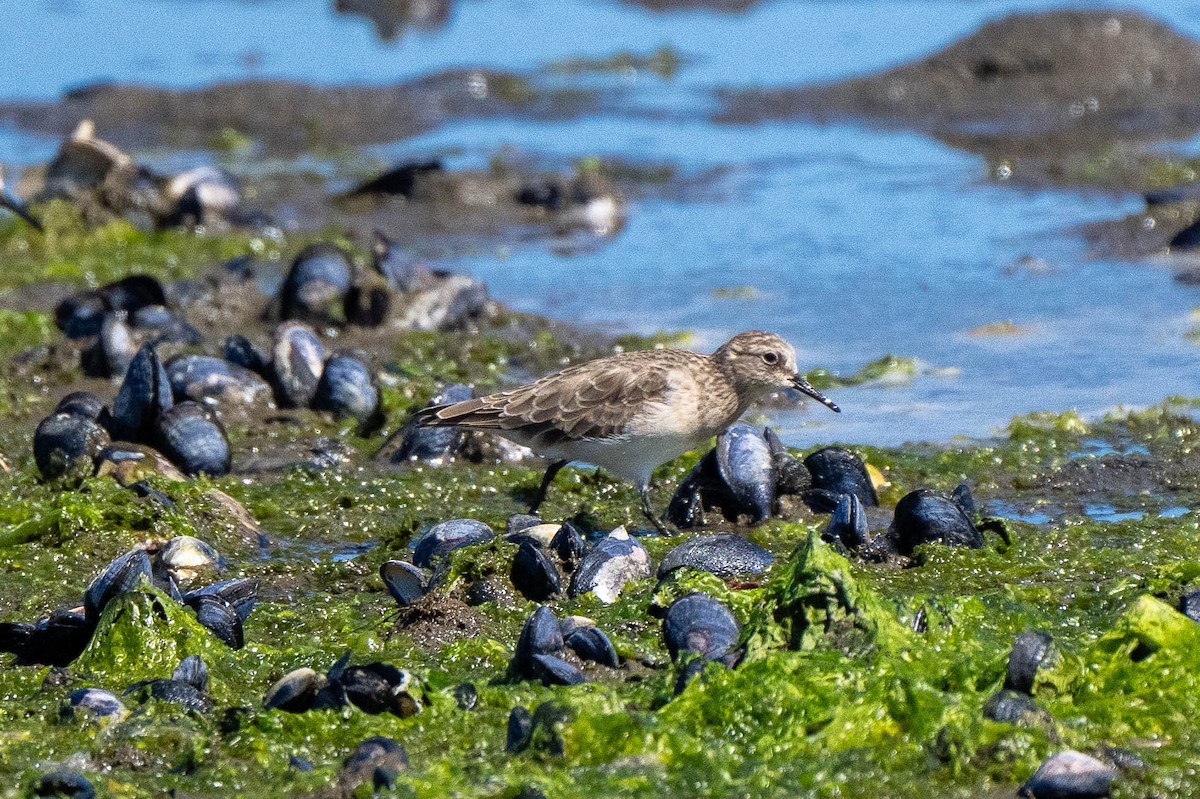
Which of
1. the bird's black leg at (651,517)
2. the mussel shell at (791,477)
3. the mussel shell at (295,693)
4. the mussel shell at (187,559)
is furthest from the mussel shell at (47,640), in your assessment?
the mussel shell at (791,477)

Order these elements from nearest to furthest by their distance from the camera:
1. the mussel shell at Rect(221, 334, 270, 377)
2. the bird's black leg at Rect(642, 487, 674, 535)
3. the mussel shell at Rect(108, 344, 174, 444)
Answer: the bird's black leg at Rect(642, 487, 674, 535), the mussel shell at Rect(108, 344, 174, 444), the mussel shell at Rect(221, 334, 270, 377)

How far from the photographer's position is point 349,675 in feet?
18.2

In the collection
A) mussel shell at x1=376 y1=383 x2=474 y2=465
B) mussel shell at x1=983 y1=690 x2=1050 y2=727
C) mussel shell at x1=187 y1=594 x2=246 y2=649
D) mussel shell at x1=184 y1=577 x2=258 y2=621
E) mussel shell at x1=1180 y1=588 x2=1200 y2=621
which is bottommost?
mussel shell at x1=376 y1=383 x2=474 y2=465

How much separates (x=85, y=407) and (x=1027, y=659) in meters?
5.56

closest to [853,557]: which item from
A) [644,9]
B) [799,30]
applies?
[799,30]

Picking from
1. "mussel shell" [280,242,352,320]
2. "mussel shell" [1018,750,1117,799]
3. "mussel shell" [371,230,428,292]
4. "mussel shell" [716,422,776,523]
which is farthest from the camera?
"mussel shell" [371,230,428,292]

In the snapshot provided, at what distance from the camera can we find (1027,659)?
18.0 ft

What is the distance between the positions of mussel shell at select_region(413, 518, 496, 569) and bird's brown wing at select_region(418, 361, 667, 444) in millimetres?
887

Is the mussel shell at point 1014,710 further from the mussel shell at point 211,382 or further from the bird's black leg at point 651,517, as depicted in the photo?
the mussel shell at point 211,382

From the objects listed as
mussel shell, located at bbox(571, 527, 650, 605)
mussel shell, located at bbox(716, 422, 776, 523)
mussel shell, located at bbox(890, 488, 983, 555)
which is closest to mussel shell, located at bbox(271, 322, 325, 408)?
mussel shell, located at bbox(716, 422, 776, 523)

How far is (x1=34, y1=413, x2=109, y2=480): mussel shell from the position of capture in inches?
329

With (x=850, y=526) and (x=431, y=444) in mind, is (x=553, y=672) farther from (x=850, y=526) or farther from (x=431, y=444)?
(x=431, y=444)

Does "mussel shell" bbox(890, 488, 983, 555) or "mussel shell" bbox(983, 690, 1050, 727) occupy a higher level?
"mussel shell" bbox(983, 690, 1050, 727)

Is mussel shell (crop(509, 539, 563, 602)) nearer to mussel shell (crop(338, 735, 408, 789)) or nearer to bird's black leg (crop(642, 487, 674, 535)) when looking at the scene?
bird's black leg (crop(642, 487, 674, 535))
